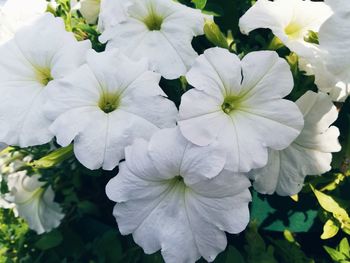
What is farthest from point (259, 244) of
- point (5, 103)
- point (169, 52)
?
point (5, 103)

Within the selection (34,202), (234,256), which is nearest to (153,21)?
(234,256)

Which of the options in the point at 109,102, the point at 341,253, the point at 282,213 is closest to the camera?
the point at 109,102

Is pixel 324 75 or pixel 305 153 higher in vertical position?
pixel 324 75

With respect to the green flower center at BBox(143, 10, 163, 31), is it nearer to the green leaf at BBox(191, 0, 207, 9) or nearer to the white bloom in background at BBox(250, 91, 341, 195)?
the green leaf at BBox(191, 0, 207, 9)

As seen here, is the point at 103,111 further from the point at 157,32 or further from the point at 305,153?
the point at 305,153

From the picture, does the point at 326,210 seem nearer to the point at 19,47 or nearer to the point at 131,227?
the point at 131,227

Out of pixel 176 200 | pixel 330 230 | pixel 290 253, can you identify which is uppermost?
pixel 176 200

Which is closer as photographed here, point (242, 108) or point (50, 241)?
point (242, 108)
